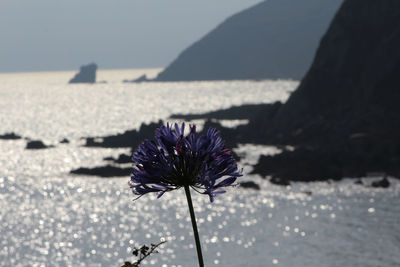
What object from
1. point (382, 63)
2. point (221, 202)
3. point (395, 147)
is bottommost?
point (221, 202)

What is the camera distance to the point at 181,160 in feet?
17.5

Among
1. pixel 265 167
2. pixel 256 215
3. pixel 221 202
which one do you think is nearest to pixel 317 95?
pixel 265 167

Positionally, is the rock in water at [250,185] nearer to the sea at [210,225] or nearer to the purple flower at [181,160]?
the sea at [210,225]

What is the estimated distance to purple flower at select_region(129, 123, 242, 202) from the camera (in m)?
5.30

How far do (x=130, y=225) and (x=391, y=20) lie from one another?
67.8 meters

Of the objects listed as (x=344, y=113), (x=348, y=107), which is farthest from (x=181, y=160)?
(x=348, y=107)

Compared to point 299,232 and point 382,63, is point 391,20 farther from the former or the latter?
point 299,232

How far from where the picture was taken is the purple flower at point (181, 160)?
17.4ft

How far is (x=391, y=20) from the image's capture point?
131875mm

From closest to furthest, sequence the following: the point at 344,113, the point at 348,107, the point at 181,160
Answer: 1. the point at 181,160
2. the point at 344,113
3. the point at 348,107

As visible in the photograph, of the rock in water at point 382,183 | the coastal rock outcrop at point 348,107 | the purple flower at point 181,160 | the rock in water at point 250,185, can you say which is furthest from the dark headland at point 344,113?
the purple flower at point 181,160

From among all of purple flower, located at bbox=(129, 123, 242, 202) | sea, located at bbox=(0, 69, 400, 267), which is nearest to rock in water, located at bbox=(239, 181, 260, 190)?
sea, located at bbox=(0, 69, 400, 267)

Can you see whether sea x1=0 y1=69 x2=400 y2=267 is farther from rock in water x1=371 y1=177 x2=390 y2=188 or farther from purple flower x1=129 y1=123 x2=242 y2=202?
purple flower x1=129 y1=123 x2=242 y2=202

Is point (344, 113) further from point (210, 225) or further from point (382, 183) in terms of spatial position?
point (210, 225)
